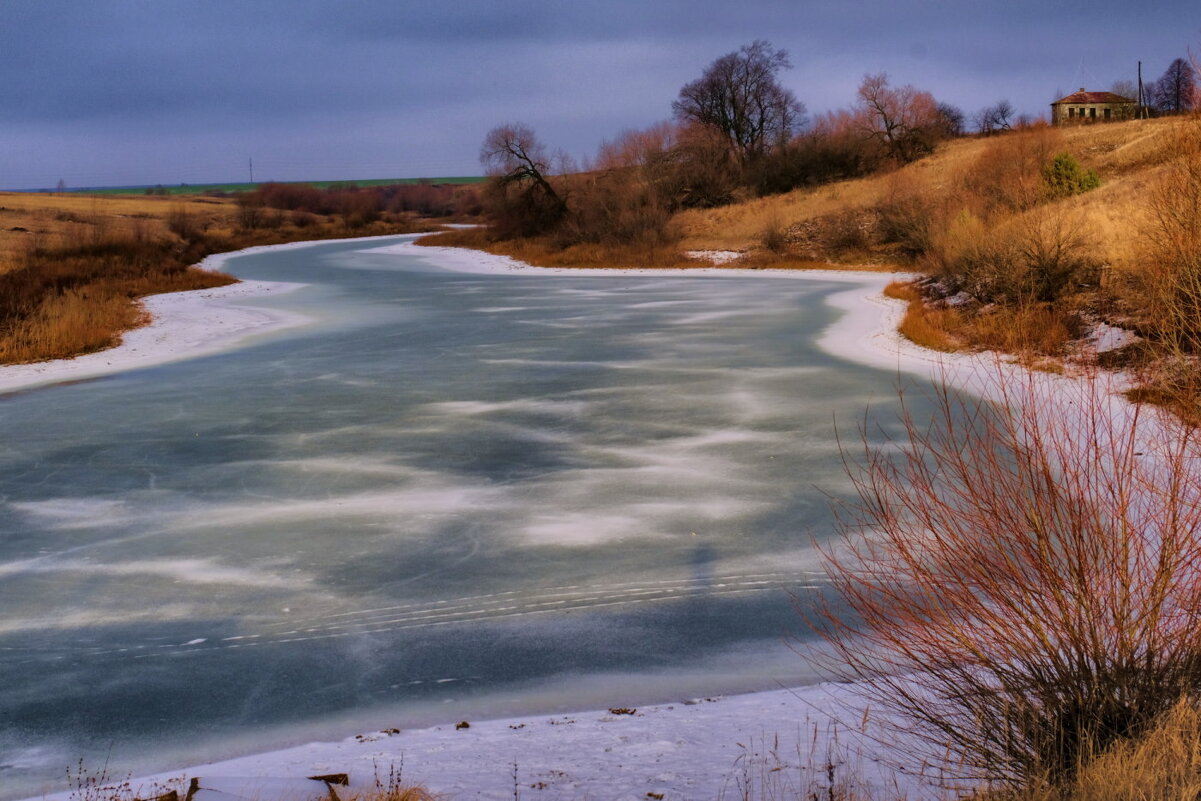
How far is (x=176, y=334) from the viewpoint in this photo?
2186 cm

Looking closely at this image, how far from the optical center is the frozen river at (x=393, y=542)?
5.76 m

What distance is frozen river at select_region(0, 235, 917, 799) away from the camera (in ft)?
18.9

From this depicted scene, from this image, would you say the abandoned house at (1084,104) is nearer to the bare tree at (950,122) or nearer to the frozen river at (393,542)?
the bare tree at (950,122)

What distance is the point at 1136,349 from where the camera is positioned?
1472 centimetres

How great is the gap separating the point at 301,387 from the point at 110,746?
10.7m

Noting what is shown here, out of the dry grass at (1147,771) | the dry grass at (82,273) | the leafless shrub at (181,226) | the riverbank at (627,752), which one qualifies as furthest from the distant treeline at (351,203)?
the dry grass at (1147,771)

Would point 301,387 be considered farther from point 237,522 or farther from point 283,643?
point 283,643

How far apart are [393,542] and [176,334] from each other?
1560 cm

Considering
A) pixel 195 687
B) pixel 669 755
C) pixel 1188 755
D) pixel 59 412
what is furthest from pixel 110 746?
pixel 59 412

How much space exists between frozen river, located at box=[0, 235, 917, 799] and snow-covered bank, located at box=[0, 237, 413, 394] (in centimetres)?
112

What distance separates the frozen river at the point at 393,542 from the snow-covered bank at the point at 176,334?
112 cm

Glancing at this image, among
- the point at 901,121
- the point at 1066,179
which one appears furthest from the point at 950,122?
the point at 1066,179

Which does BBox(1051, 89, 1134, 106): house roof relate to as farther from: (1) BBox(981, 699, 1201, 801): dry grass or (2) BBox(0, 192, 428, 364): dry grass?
(1) BBox(981, 699, 1201, 801): dry grass

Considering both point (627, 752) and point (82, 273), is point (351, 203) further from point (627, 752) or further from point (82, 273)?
point (627, 752)
